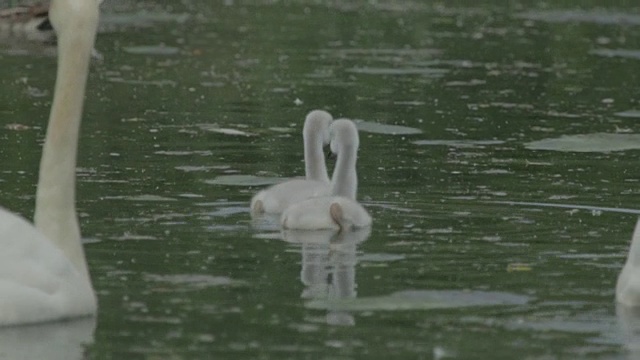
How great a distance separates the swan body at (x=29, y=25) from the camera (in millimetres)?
29047

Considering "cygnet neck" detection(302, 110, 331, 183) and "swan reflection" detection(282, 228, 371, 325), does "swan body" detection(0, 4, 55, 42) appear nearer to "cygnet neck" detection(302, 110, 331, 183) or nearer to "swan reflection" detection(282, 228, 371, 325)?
"cygnet neck" detection(302, 110, 331, 183)

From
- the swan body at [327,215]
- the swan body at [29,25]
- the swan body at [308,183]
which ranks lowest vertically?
the swan body at [327,215]

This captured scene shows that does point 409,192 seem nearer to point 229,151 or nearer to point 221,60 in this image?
point 229,151

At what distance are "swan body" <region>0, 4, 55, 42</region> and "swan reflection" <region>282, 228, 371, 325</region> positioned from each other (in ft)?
56.2

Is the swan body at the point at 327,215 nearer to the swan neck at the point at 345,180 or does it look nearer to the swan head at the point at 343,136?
the swan neck at the point at 345,180

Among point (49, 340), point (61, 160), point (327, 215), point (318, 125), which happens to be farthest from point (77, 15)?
point (318, 125)

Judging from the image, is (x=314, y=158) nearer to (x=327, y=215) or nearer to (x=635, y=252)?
(x=327, y=215)

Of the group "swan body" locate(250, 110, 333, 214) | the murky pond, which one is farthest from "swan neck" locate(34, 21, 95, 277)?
"swan body" locate(250, 110, 333, 214)

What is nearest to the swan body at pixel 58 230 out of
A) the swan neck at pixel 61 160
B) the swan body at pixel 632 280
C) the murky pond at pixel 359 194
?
the swan neck at pixel 61 160

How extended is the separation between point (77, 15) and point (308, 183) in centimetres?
508

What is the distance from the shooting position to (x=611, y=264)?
10906 millimetres

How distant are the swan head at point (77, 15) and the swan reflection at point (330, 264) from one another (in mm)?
1649

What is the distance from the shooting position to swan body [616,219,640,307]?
945cm

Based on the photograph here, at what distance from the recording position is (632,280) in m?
9.48
